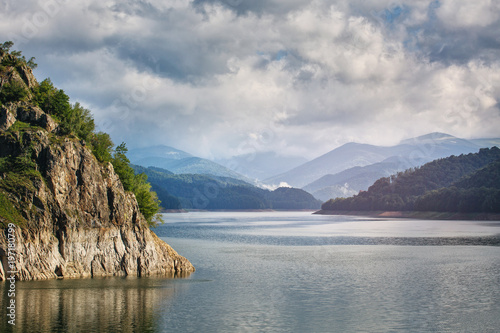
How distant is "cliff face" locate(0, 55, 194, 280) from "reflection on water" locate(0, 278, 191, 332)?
256 cm

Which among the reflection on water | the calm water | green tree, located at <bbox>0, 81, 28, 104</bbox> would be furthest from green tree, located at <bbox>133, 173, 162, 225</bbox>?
green tree, located at <bbox>0, 81, 28, 104</bbox>

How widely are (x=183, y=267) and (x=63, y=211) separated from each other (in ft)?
65.0

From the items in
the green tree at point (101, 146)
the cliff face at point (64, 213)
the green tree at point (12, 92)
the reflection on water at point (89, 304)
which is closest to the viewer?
the reflection on water at point (89, 304)

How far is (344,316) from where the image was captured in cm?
4484

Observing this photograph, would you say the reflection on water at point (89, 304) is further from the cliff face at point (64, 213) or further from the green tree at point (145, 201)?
the green tree at point (145, 201)

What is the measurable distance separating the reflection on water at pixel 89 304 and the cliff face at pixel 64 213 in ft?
8.41

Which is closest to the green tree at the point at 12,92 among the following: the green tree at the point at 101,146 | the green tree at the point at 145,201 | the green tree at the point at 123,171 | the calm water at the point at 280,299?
the green tree at the point at 101,146

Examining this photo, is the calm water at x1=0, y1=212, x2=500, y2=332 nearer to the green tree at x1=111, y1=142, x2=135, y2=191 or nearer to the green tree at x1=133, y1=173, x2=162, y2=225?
the green tree at x1=133, y1=173, x2=162, y2=225

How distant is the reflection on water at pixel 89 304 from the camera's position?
39.5 m

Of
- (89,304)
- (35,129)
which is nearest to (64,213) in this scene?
(35,129)

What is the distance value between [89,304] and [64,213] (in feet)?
47.7

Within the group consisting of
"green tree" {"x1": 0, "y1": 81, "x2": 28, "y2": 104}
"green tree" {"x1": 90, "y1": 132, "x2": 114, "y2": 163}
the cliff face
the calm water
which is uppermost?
"green tree" {"x1": 0, "y1": 81, "x2": 28, "y2": 104}

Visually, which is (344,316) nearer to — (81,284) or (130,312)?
(130,312)

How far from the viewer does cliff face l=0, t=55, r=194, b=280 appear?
2126 inches
